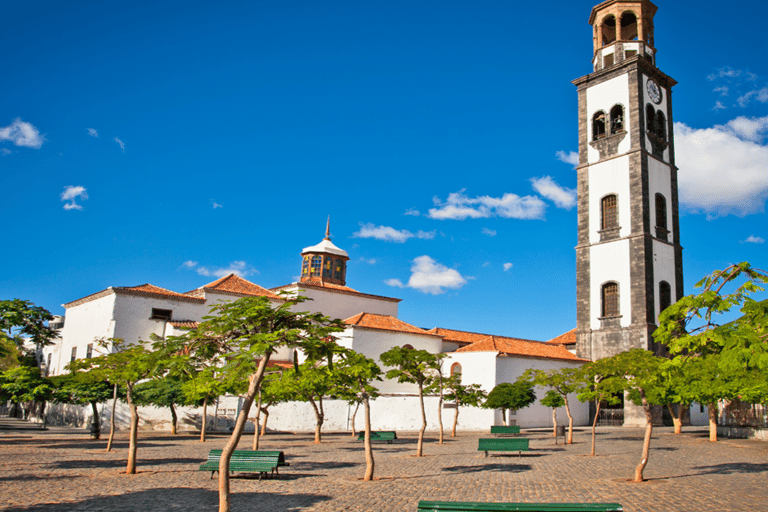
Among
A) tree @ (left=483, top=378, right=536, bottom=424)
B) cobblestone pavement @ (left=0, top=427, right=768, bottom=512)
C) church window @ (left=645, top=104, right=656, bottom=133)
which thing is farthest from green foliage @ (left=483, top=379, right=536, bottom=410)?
church window @ (left=645, top=104, right=656, bottom=133)

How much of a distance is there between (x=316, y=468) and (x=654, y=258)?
2975 cm

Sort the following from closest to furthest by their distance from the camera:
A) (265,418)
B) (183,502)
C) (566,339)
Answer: (183,502), (265,418), (566,339)

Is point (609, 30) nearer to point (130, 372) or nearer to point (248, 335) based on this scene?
point (130, 372)

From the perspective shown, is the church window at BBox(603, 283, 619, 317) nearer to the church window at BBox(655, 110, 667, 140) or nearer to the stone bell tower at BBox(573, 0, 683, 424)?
the stone bell tower at BBox(573, 0, 683, 424)

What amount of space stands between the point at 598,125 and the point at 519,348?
16705 mm

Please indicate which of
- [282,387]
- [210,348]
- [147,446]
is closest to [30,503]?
[210,348]

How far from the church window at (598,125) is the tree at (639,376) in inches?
1075

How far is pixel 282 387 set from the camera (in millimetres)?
20969

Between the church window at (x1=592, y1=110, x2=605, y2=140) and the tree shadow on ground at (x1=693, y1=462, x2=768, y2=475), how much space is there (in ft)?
94.8

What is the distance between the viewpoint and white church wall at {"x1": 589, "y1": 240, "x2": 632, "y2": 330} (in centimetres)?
3794

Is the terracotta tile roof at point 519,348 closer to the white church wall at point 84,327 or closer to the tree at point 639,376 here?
the tree at point 639,376

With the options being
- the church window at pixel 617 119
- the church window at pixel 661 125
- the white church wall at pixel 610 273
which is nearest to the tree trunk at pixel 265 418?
the white church wall at pixel 610 273

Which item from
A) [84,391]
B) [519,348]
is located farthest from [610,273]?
[84,391]

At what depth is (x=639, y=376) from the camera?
16.0 metres
